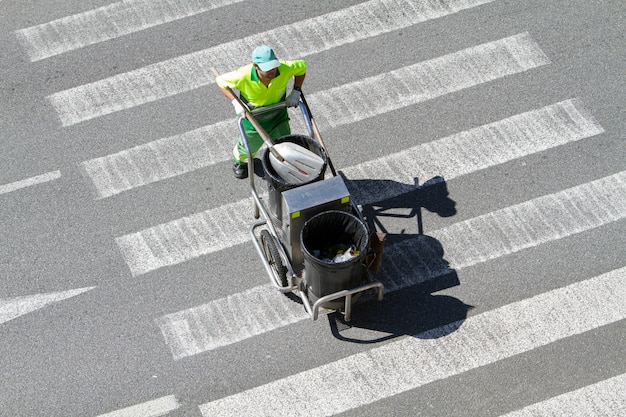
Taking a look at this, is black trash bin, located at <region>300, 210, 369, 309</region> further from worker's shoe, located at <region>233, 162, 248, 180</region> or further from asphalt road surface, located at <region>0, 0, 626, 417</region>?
worker's shoe, located at <region>233, 162, 248, 180</region>

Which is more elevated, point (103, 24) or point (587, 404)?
point (103, 24)

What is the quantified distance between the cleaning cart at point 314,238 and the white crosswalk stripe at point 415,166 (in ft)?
2.10

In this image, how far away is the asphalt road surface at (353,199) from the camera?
819 cm

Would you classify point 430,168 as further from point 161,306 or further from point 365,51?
point 161,306

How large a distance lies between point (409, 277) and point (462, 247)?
653 millimetres

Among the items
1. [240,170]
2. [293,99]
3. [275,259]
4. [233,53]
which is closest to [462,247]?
[275,259]

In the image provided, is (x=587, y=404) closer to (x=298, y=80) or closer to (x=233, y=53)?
(x=298, y=80)

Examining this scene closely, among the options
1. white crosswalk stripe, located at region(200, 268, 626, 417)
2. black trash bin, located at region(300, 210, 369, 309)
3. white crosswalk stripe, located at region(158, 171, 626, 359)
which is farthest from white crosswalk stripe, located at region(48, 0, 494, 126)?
white crosswalk stripe, located at region(200, 268, 626, 417)

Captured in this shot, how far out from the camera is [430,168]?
9.69 meters

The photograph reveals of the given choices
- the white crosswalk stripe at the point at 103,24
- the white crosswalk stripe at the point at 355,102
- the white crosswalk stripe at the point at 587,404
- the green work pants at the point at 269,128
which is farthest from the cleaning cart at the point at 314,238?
the white crosswalk stripe at the point at 103,24

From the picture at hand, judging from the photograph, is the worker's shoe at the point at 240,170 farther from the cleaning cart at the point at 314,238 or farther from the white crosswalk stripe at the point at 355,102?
the cleaning cart at the point at 314,238

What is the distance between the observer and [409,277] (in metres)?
8.84

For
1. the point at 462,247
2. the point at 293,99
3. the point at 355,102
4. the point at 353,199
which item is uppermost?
the point at 293,99

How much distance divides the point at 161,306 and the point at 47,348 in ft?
3.67
